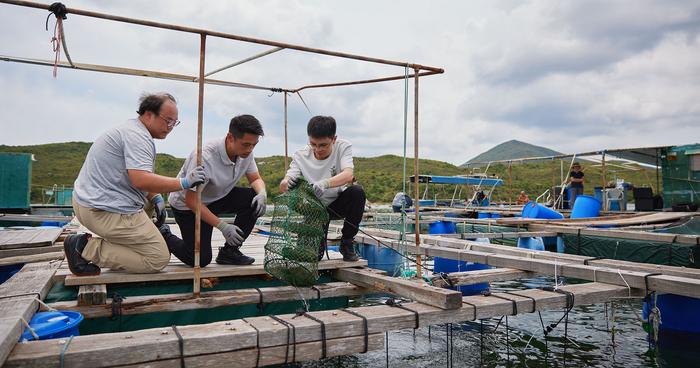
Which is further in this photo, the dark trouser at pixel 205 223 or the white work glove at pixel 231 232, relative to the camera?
the dark trouser at pixel 205 223

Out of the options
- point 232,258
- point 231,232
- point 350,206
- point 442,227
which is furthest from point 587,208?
point 231,232

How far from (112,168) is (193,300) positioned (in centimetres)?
124

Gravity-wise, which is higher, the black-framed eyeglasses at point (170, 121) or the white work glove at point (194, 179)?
the black-framed eyeglasses at point (170, 121)

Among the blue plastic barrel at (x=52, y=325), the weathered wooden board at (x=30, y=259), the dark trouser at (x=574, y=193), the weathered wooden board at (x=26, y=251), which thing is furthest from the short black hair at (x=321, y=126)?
the dark trouser at (x=574, y=193)

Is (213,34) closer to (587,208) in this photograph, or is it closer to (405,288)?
(405,288)

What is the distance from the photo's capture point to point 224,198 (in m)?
4.70

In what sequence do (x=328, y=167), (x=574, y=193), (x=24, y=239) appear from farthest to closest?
(x=574, y=193) < (x=24, y=239) < (x=328, y=167)

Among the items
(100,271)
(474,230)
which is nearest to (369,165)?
(474,230)

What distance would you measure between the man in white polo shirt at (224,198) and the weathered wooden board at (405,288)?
3.41ft

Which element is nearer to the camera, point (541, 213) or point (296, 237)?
point (296, 237)

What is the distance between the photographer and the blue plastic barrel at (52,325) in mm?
2812

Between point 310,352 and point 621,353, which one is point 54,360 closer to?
point 310,352

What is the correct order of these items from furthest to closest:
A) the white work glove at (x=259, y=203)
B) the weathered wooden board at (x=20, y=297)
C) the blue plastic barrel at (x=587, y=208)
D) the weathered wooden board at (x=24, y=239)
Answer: the blue plastic barrel at (x=587, y=208) < the weathered wooden board at (x=24, y=239) < the white work glove at (x=259, y=203) < the weathered wooden board at (x=20, y=297)

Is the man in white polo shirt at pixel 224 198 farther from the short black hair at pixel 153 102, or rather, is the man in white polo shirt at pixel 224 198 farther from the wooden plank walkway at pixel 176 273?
the short black hair at pixel 153 102
